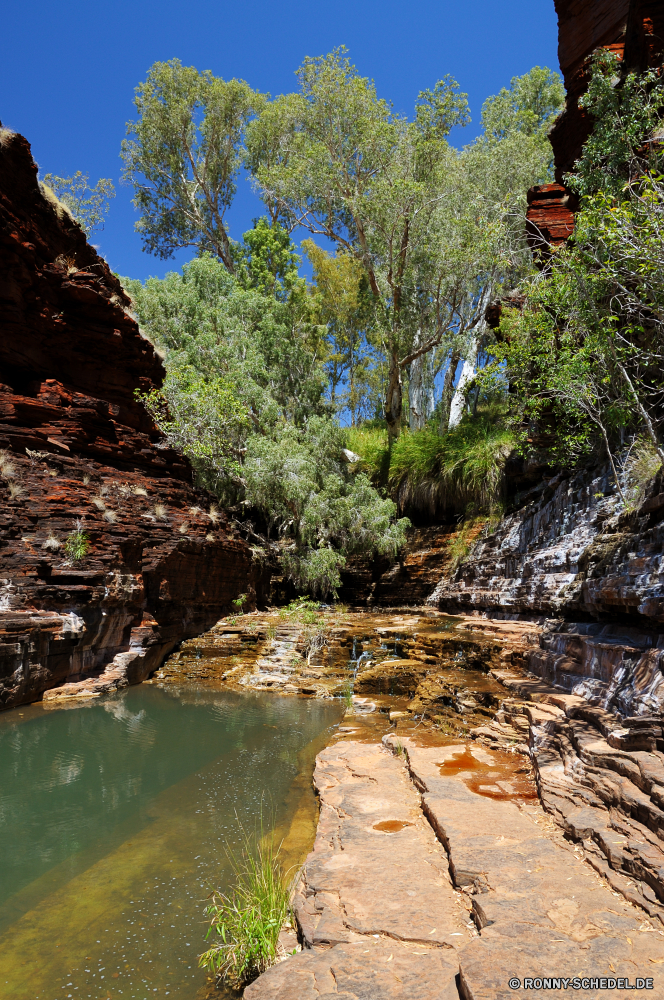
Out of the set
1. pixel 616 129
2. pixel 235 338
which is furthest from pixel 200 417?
pixel 616 129

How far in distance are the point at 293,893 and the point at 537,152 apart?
969 inches

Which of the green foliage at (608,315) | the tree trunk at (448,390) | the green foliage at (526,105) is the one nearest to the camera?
the green foliage at (608,315)

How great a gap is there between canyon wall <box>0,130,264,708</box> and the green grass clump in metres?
6.41

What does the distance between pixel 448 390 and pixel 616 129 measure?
1195 centimetres

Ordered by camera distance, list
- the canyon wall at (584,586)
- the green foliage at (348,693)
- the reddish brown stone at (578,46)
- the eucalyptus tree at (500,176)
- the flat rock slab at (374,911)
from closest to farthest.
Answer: the flat rock slab at (374,911) → the canyon wall at (584,586) → the green foliage at (348,693) → the reddish brown stone at (578,46) → the eucalyptus tree at (500,176)

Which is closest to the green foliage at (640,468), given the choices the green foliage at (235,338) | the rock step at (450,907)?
the rock step at (450,907)

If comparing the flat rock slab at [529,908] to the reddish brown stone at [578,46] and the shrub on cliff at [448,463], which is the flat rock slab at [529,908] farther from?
the reddish brown stone at [578,46]

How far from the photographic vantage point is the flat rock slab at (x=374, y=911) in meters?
2.51

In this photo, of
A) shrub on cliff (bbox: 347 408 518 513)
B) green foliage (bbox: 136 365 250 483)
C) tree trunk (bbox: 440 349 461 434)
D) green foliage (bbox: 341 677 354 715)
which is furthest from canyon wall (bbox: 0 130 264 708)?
tree trunk (bbox: 440 349 461 434)

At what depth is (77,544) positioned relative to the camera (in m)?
10.4

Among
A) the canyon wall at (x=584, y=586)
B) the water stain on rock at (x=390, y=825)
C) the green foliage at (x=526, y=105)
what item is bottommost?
the water stain on rock at (x=390, y=825)

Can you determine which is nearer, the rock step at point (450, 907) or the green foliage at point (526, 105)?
the rock step at point (450, 907)

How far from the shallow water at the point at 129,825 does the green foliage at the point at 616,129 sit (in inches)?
404

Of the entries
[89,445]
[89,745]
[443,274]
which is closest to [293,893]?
[89,745]
